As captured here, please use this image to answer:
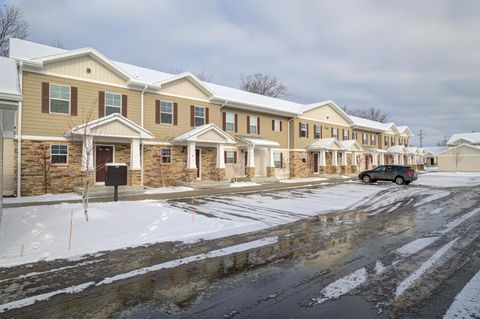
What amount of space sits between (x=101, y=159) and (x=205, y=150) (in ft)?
23.4

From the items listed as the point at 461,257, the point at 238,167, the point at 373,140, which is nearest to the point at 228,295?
the point at 461,257

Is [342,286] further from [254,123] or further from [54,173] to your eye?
[254,123]

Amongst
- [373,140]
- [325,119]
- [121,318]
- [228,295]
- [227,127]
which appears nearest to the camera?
[121,318]

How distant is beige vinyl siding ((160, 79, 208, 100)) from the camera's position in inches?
774

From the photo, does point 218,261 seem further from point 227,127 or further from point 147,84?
point 227,127

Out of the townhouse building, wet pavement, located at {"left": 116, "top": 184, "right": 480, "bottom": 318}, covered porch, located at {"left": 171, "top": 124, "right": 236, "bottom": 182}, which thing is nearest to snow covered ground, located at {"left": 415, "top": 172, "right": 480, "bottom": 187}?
the townhouse building

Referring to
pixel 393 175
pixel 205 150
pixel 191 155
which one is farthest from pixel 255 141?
pixel 393 175

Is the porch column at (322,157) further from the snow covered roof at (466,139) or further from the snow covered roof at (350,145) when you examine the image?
the snow covered roof at (466,139)

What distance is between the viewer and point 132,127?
16.3 m

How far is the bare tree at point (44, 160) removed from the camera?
14562 millimetres

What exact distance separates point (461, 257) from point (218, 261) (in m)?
4.78

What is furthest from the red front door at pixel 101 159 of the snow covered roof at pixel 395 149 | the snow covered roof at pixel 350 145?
the snow covered roof at pixel 395 149

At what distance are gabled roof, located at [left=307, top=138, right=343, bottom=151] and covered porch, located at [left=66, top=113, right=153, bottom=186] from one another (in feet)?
59.1

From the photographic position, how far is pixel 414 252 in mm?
6047
